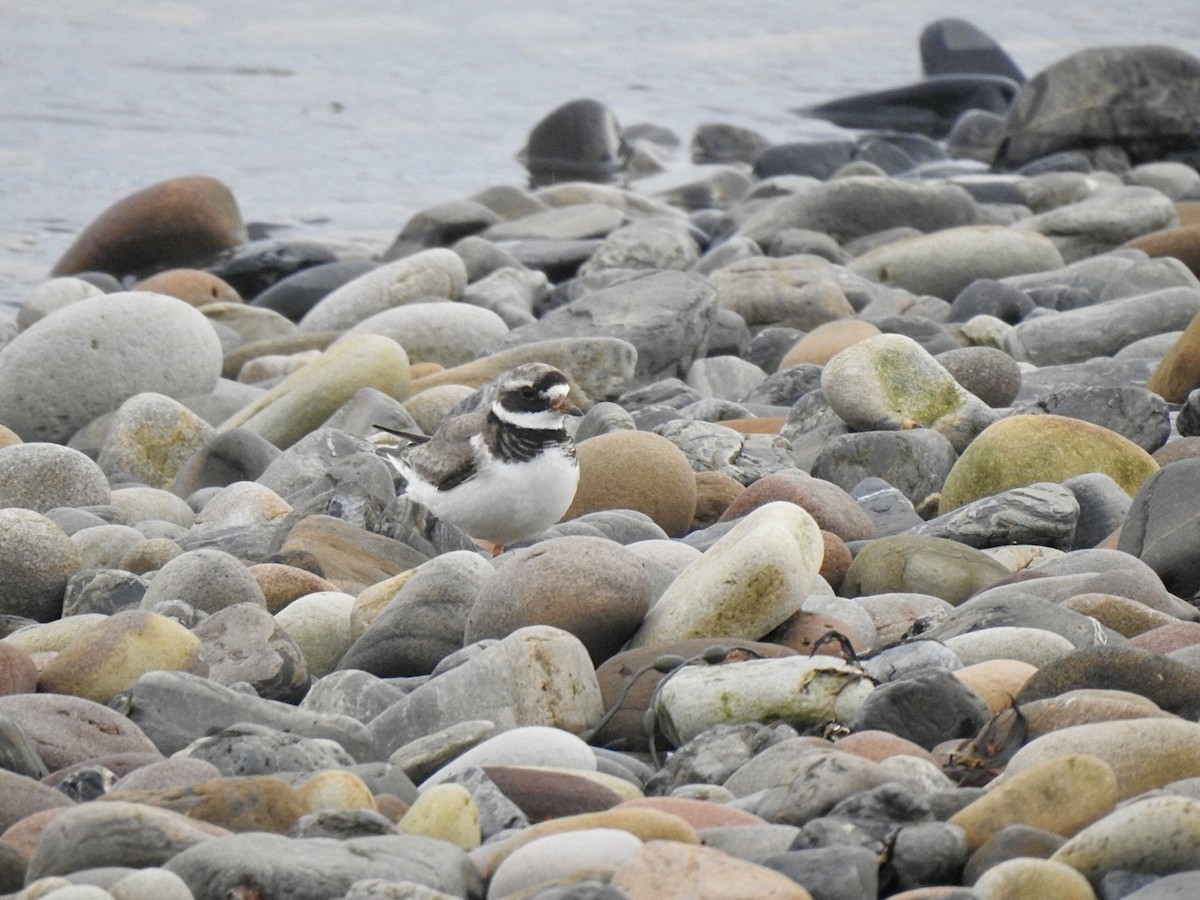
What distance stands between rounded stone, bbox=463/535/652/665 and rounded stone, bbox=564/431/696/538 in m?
1.88

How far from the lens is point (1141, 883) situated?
11.6 ft

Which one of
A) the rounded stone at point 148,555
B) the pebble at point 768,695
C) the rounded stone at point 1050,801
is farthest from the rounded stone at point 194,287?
the rounded stone at point 1050,801

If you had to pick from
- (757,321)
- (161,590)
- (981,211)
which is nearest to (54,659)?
(161,590)

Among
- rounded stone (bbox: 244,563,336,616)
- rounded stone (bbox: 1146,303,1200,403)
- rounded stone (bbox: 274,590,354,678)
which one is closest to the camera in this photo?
rounded stone (bbox: 274,590,354,678)

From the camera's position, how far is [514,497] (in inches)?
277

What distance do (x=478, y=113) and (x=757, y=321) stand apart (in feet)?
49.0

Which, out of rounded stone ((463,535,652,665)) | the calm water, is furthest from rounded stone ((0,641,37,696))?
the calm water

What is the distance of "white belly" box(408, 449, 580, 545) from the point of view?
7004 millimetres

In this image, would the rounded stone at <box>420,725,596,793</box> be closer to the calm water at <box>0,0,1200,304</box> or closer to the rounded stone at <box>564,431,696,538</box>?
the rounded stone at <box>564,431,696,538</box>

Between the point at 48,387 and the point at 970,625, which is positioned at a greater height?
the point at 970,625

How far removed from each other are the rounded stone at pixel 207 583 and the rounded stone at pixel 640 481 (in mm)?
1855

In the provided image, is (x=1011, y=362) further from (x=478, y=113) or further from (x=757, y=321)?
(x=478, y=113)

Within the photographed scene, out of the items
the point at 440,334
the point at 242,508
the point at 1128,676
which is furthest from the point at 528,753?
the point at 440,334

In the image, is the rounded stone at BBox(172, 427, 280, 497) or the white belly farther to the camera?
the rounded stone at BBox(172, 427, 280, 497)
